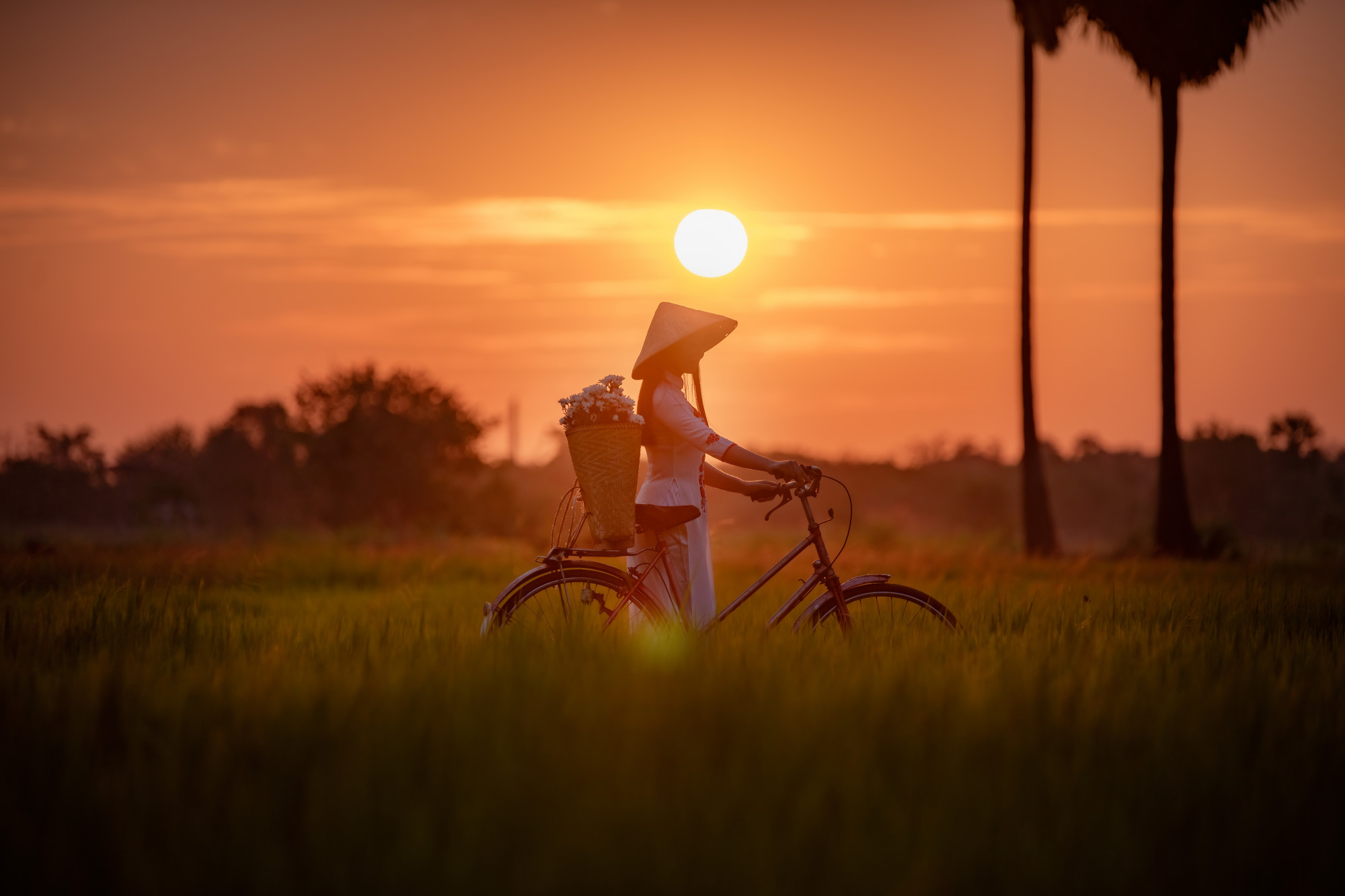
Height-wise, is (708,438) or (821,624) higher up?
(708,438)

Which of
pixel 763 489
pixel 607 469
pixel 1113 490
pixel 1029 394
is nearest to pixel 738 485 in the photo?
pixel 763 489

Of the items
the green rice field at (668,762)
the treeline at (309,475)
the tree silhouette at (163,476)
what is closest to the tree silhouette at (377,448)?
the treeline at (309,475)

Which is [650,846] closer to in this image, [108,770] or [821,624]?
[108,770]

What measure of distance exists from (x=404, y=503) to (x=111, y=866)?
41.2 m

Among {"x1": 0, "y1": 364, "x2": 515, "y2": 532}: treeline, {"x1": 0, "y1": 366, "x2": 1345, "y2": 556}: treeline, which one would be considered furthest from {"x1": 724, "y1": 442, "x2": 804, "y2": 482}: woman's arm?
{"x1": 0, "y1": 364, "x2": 515, "y2": 532}: treeline

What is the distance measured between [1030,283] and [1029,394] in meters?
2.16

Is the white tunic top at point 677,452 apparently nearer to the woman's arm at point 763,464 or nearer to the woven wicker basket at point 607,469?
the woman's arm at point 763,464

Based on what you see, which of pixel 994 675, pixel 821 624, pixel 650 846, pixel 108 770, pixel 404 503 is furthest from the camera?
pixel 404 503

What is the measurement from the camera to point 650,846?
11.6 feet

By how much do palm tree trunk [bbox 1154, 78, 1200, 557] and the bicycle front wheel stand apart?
17021 millimetres

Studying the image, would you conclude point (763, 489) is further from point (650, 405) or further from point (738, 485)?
point (650, 405)

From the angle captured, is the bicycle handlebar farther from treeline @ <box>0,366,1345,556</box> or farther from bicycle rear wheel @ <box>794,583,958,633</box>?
treeline @ <box>0,366,1345,556</box>

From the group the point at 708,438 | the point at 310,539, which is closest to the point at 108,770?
the point at 708,438

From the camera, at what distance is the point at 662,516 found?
6.23 m
